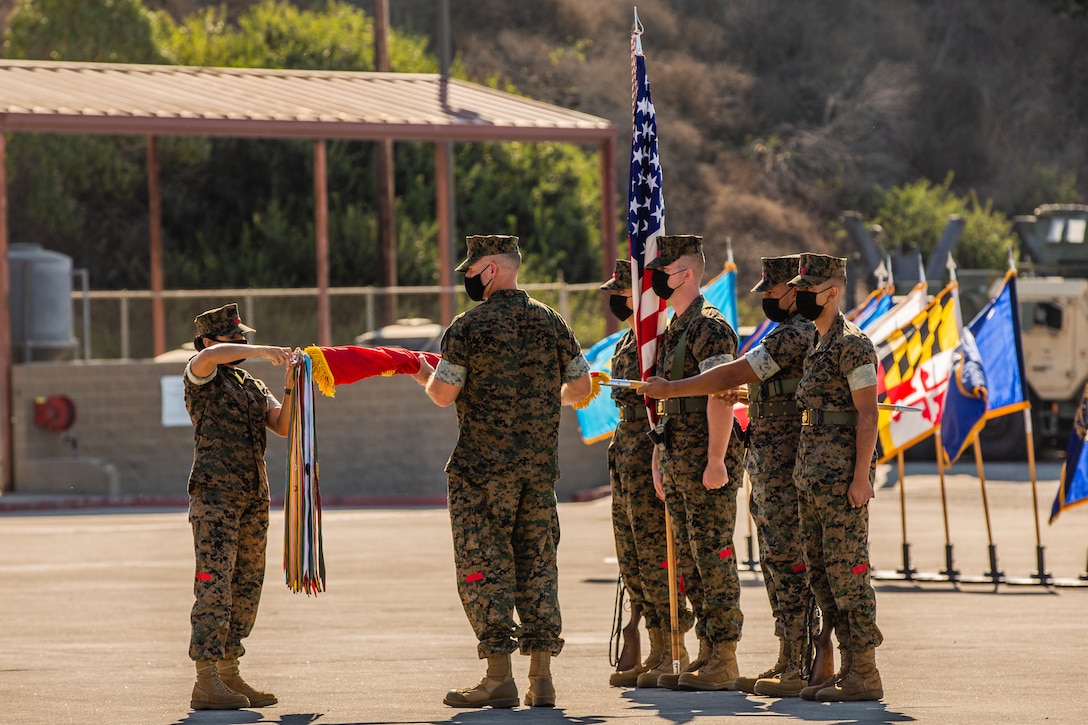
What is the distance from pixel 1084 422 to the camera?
13516mm

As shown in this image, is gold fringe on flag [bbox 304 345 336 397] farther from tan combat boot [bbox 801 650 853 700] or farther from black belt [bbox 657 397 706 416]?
tan combat boot [bbox 801 650 853 700]

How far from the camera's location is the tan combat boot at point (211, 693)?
26.0 feet

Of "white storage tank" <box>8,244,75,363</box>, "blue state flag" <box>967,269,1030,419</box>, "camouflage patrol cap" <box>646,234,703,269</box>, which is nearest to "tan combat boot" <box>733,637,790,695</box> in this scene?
"camouflage patrol cap" <box>646,234,703,269</box>

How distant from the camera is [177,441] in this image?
24406mm

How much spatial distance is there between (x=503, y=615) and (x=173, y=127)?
58.1ft

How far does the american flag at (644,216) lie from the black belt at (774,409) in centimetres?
56

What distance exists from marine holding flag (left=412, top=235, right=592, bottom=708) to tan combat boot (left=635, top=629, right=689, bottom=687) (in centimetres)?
73

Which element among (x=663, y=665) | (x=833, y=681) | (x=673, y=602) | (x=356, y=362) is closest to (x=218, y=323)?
(x=356, y=362)

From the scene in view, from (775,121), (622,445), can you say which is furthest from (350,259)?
(622,445)

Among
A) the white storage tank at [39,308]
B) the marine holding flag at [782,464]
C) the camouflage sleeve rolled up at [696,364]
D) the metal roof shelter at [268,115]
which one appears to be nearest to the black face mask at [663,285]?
the camouflage sleeve rolled up at [696,364]

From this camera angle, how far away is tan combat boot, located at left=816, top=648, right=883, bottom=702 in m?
7.85

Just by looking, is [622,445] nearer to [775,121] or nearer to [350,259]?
[350,259]

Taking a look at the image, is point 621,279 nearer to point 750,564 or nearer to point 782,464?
point 782,464

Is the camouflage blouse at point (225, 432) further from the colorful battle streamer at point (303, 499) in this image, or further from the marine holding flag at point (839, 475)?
the marine holding flag at point (839, 475)
